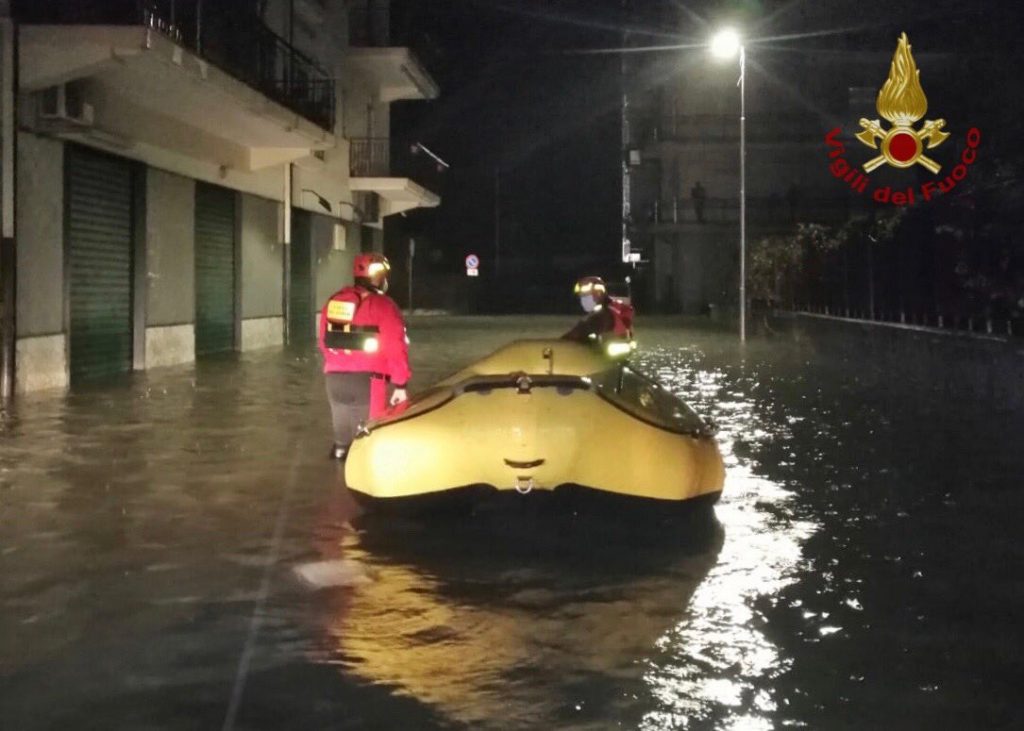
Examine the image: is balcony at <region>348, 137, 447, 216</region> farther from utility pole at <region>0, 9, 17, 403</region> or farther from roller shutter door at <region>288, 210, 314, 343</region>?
utility pole at <region>0, 9, 17, 403</region>

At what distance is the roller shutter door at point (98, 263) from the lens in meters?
19.0

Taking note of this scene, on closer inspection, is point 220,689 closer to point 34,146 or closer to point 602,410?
point 602,410

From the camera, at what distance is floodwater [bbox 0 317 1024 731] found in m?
5.27

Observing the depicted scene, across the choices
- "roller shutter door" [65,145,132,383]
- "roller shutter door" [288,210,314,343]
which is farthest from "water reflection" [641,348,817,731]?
"roller shutter door" [288,210,314,343]

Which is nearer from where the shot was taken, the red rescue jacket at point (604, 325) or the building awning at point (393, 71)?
the red rescue jacket at point (604, 325)

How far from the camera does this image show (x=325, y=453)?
41.0 ft

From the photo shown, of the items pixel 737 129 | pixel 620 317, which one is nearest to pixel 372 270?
pixel 620 317

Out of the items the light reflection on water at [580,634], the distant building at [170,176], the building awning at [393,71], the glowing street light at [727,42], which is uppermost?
the building awning at [393,71]

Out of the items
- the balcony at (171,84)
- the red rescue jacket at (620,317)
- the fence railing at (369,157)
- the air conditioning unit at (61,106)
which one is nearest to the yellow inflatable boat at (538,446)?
the red rescue jacket at (620,317)

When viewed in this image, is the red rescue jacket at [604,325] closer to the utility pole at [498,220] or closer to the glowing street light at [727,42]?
the glowing street light at [727,42]

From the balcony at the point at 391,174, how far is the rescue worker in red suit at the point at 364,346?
84.6ft

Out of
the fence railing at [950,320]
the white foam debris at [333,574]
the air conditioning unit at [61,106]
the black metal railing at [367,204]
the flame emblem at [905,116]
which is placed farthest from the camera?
the black metal railing at [367,204]

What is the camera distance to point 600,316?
39.1 feet

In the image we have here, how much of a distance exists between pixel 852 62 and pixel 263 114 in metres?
38.0
